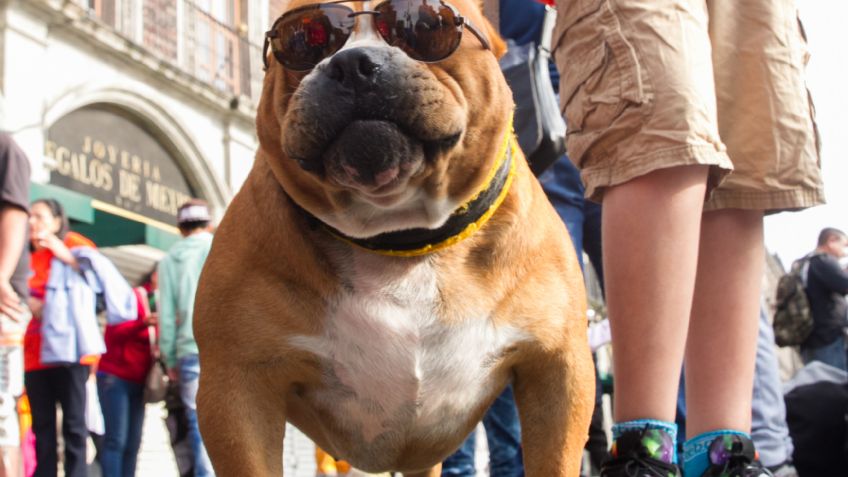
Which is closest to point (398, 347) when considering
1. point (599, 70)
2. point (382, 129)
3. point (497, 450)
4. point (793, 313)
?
point (382, 129)

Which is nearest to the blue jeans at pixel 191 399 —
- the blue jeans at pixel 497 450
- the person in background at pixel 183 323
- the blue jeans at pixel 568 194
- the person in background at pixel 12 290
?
the person in background at pixel 183 323

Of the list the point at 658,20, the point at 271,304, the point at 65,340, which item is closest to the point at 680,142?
the point at 658,20

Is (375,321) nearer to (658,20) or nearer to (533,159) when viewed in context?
(658,20)

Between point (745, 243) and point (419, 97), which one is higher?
point (419, 97)

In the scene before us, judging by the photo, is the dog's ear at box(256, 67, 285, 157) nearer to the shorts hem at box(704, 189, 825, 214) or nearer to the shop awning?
the shorts hem at box(704, 189, 825, 214)

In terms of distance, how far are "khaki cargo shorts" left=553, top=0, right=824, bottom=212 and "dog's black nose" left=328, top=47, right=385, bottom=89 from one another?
0.78m

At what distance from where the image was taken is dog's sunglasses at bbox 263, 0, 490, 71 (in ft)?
6.64

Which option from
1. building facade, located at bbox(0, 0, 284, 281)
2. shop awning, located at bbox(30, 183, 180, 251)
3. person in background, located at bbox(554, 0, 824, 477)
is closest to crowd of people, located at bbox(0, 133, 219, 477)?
person in background, located at bbox(554, 0, 824, 477)

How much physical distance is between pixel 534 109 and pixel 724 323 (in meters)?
0.94

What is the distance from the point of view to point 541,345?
6.84ft

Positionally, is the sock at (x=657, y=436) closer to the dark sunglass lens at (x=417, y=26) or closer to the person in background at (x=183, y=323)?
the dark sunglass lens at (x=417, y=26)

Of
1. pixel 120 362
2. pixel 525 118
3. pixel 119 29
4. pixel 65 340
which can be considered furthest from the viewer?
pixel 119 29

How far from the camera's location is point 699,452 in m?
2.62

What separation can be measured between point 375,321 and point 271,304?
0.71 feet
